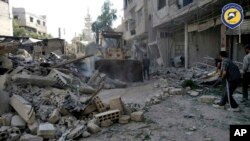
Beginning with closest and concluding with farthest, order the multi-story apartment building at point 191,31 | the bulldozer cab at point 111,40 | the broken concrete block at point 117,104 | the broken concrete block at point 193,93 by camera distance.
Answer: the broken concrete block at point 117,104
the broken concrete block at point 193,93
the multi-story apartment building at point 191,31
the bulldozer cab at point 111,40

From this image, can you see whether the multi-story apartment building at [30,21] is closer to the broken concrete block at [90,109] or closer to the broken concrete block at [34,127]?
the broken concrete block at [90,109]

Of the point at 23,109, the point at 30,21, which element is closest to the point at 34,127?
the point at 23,109

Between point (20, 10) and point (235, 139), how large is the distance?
5294 cm

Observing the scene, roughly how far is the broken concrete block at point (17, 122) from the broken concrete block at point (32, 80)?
2849 millimetres

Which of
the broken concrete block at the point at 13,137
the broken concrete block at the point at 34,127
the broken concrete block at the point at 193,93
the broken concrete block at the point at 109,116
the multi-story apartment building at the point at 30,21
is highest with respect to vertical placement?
the multi-story apartment building at the point at 30,21

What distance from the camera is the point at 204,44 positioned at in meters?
17.6

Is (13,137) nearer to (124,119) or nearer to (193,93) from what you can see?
(124,119)

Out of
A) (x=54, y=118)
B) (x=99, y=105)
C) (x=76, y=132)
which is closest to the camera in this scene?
(x=76, y=132)

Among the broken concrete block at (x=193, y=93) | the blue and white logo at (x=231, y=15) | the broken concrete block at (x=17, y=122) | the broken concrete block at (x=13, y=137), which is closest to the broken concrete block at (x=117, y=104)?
the broken concrete block at (x=17, y=122)

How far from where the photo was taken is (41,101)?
7.66 meters

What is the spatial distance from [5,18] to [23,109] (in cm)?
2254

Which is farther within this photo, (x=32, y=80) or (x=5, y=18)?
(x=5, y=18)

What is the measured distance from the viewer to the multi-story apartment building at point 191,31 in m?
13.3

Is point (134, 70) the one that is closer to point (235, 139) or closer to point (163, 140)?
point (163, 140)
